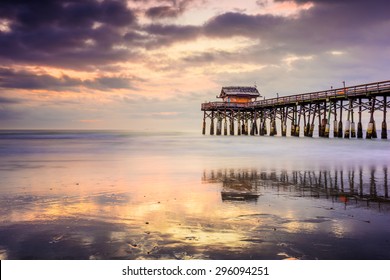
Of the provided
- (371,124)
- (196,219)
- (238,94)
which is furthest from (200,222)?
(238,94)

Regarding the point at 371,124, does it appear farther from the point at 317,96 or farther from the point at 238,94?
the point at 238,94

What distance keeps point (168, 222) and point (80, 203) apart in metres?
2.54

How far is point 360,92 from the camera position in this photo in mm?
35719

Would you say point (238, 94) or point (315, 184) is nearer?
point (315, 184)

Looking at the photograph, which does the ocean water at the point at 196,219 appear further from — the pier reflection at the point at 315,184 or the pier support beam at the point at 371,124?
the pier support beam at the point at 371,124

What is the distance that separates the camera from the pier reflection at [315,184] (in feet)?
27.2

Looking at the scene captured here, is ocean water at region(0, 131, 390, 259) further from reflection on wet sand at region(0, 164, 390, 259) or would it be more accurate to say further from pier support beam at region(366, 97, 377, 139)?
pier support beam at region(366, 97, 377, 139)

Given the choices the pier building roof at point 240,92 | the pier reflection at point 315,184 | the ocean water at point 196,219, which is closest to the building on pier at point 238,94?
the pier building roof at point 240,92

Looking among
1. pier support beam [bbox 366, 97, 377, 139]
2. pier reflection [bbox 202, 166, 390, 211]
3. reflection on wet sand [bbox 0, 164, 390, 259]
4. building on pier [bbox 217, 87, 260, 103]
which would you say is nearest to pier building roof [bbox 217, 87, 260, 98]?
building on pier [bbox 217, 87, 260, 103]

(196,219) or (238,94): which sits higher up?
(238,94)

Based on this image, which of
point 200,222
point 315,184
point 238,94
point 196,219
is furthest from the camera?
point 238,94

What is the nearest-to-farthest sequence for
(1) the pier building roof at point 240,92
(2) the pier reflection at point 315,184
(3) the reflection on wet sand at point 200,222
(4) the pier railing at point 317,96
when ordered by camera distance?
(3) the reflection on wet sand at point 200,222 < (2) the pier reflection at point 315,184 < (4) the pier railing at point 317,96 < (1) the pier building roof at point 240,92

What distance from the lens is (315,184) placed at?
1039 cm
